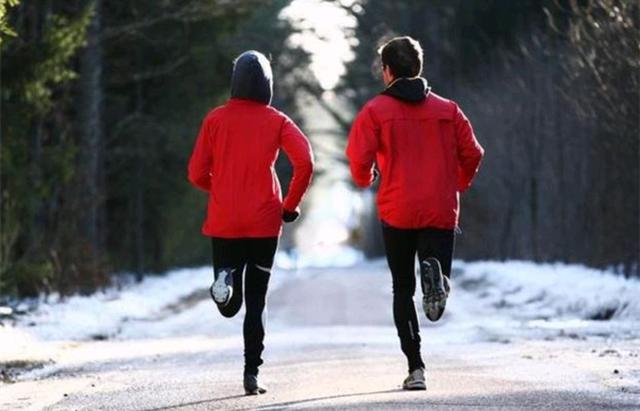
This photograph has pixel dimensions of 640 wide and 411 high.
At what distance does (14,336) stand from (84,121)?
11759 millimetres

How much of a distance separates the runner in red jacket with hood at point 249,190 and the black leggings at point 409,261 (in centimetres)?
66

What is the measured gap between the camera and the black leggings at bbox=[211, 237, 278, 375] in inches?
356

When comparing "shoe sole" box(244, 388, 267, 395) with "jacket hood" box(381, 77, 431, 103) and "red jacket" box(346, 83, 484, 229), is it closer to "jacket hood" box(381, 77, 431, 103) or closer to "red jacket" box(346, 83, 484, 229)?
"red jacket" box(346, 83, 484, 229)

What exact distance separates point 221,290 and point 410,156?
1270 mm

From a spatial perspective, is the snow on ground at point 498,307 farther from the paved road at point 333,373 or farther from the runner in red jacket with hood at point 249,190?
the runner in red jacket with hood at point 249,190

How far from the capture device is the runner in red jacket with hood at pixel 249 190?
9016 mm

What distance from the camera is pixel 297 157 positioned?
9.12 m

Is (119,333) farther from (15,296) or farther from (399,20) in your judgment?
(399,20)

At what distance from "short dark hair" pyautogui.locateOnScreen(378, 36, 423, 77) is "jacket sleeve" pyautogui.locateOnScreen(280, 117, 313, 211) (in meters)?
0.65

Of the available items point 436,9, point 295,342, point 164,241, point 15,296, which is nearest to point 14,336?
point 295,342

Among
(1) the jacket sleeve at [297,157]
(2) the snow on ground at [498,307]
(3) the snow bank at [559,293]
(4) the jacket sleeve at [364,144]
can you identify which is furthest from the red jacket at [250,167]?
(3) the snow bank at [559,293]

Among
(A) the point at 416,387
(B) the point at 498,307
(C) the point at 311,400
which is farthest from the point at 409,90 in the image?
(B) the point at 498,307

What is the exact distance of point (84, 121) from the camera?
26.1 m

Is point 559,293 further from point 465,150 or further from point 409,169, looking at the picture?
point 409,169
